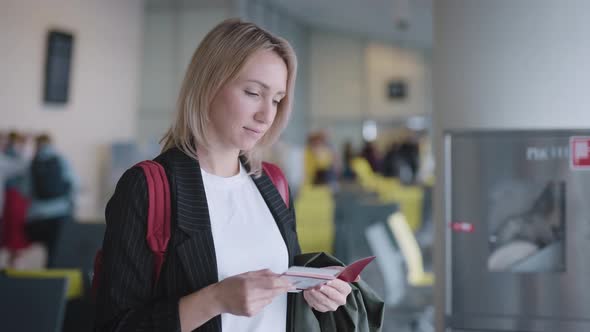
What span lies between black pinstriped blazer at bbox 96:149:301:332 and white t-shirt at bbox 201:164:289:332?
0.14 ft

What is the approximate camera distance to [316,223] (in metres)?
5.81

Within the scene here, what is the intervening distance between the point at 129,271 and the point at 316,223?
180 inches

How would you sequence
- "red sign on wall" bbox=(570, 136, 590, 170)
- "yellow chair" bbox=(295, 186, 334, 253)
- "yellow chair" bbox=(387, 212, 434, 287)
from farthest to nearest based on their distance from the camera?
"yellow chair" bbox=(295, 186, 334, 253)
"yellow chair" bbox=(387, 212, 434, 287)
"red sign on wall" bbox=(570, 136, 590, 170)

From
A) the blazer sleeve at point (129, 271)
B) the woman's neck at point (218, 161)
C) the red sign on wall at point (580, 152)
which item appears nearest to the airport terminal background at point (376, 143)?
the red sign on wall at point (580, 152)

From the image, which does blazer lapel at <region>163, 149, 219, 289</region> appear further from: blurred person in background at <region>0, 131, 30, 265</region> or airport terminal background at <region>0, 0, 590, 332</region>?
blurred person in background at <region>0, 131, 30, 265</region>

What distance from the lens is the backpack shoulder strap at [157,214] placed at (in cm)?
131

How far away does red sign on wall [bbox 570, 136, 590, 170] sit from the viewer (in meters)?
2.14

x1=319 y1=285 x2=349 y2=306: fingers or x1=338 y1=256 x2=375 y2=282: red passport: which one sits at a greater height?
x1=338 y1=256 x2=375 y2=282: red passport

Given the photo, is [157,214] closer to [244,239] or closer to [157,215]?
[157,215]

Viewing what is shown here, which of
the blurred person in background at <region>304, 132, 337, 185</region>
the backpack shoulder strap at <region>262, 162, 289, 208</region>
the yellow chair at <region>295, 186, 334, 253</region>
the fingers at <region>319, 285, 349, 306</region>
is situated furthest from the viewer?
the blurred person in background at <region>304, 132, 337, 185</region>

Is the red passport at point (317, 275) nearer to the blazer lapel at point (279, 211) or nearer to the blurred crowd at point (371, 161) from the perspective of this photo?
the blazer lapel at point (279, 211)

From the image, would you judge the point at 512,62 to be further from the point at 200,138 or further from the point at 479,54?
the point at 200,138

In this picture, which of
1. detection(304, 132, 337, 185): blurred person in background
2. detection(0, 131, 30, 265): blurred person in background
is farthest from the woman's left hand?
detection(304, 132, 337, 185): blurred person in background

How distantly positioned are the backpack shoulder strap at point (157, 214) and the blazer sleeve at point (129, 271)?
0.04 feet
